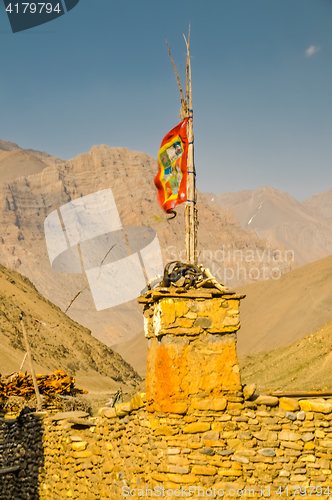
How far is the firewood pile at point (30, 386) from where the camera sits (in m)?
12.0

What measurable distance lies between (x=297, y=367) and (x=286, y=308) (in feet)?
97.8

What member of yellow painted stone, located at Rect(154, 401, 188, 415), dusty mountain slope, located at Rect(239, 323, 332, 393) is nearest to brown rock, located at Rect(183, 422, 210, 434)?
yellow painted stone, located at Rect(154, 401, 188, 415)

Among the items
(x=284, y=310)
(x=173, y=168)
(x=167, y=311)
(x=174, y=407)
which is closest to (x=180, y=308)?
(x=167, y=311)

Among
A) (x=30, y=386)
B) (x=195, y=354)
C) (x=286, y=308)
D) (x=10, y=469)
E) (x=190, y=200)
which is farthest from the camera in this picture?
(x=286, y=308)

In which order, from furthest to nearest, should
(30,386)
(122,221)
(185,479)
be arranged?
(122,221), (30,386), (185,479)

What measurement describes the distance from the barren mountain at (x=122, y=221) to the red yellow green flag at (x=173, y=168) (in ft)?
302

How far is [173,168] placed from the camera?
8.34m

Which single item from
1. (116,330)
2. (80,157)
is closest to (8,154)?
(80,157)

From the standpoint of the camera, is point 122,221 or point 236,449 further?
point 122,221

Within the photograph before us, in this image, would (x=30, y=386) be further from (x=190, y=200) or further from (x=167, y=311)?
(x=167, y=311)

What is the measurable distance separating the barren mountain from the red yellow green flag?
Answer: 92.0 metres

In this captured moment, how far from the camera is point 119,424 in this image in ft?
23.1

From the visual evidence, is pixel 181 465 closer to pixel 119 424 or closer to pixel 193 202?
pixel 119 424

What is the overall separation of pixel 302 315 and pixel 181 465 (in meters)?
42.2
